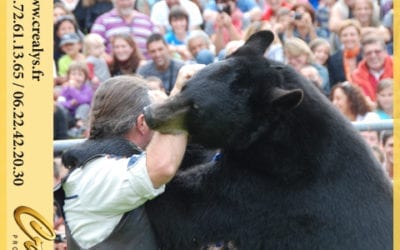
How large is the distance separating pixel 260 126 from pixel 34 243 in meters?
0.90

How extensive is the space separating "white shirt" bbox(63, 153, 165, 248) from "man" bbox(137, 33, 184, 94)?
13.6 ft

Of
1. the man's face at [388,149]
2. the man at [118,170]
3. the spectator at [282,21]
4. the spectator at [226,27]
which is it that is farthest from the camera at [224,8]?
the man at [118,170]

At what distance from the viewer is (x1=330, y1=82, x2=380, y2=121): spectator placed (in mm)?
7184

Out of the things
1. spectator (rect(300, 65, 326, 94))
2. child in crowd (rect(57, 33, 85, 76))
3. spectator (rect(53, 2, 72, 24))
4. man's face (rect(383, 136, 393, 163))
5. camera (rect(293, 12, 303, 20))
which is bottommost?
man's face (rect(383, 136, 393, 163))

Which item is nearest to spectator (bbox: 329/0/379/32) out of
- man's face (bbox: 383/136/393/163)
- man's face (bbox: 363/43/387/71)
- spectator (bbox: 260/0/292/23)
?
spectator (bbox: 260/0/292/23)

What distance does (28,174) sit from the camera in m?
3.77

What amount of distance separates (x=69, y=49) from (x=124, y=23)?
1.79ft

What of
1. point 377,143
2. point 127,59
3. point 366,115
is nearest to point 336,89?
point 366,115

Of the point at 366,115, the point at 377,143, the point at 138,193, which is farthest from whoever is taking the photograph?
the point at 366,115

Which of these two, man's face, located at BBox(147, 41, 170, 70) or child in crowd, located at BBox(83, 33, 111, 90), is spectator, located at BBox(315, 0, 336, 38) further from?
child in crowd, located at BBox(83, 33, 111, 90)

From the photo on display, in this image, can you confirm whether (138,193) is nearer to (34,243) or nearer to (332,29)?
(34,243)

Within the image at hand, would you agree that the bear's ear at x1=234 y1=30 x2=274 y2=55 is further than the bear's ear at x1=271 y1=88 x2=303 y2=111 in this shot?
Yes

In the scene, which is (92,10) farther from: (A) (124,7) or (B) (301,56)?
(B) (301,56)

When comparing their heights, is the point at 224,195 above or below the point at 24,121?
below
